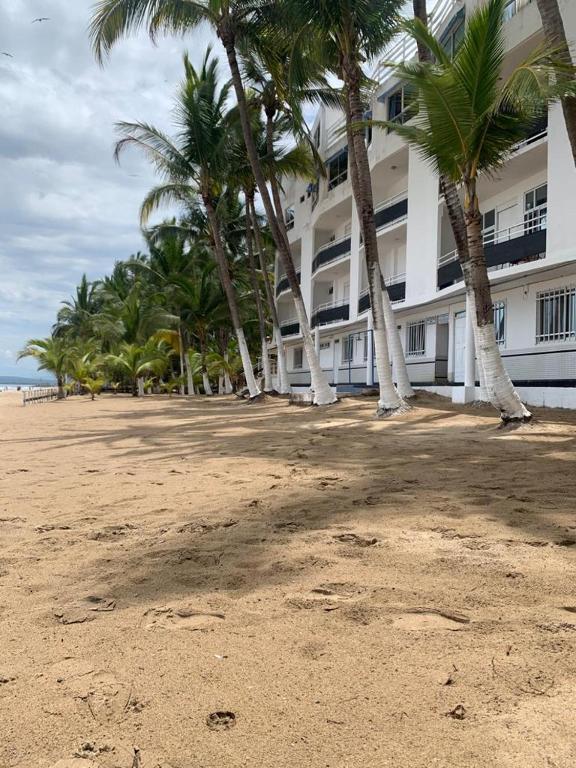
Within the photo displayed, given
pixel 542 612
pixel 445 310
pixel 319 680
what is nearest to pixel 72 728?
pixel 319 680

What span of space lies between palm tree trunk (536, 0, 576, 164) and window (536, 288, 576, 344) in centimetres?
717

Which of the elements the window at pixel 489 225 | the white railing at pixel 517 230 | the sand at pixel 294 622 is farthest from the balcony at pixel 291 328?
the sand at pixel 294 622

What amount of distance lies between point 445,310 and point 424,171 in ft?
15.8

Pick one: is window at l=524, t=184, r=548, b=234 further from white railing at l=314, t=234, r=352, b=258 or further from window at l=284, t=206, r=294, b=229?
window at l=284, t=206, r=294, b=229

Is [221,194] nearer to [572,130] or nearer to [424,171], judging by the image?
[424,171]

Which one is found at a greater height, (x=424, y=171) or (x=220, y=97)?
(x=220, y=97)

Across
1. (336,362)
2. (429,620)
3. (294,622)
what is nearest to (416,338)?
(336,362)

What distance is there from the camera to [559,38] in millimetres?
8258

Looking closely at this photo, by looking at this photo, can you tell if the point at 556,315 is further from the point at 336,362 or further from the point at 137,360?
the point at 137,360

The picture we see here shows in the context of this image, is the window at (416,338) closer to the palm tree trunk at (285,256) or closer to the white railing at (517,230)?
the white railing at (517,230)

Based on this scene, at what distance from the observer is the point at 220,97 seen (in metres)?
21.4

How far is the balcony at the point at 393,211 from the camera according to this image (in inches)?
866

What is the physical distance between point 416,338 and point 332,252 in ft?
26.6

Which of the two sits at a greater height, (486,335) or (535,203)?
(535,203)
